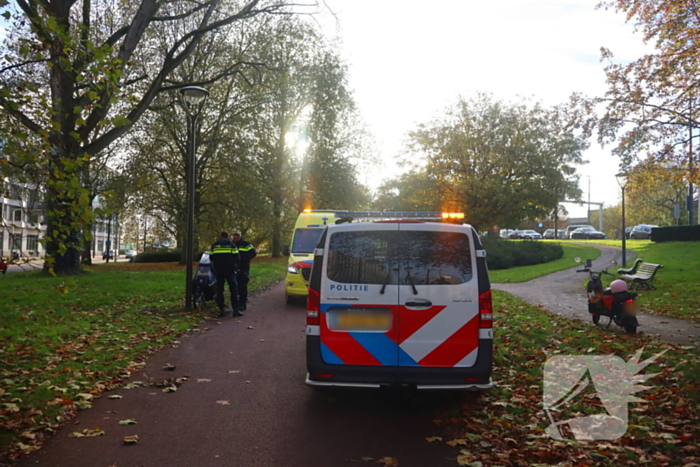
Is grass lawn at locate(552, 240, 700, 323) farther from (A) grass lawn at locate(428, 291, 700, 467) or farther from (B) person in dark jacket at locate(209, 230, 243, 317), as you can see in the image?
(B) person in dark jacket at locate(209, 230, 243, 317)

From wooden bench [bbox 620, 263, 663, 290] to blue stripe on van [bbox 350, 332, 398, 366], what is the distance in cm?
1401

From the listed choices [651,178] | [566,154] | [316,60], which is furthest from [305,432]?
[566,154]

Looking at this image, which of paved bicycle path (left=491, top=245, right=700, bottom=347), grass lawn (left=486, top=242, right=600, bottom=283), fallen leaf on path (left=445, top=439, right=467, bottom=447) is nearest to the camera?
fallen leaf on path (left=445, top=439, right=467, bottom=447)

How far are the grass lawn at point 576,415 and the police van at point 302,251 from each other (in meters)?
A: 6.07

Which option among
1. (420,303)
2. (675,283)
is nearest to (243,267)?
(420,303)

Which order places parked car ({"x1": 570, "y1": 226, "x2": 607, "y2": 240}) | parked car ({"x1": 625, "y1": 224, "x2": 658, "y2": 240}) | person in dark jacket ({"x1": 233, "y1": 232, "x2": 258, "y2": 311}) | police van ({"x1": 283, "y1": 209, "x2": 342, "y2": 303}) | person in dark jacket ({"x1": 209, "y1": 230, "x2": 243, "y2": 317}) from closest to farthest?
person in dark jacket ({"x1": 209, "y1": 230, "x2": 243, "y2": 317}) < person in dark jacket ({"x1": 233, "y1": 232, "x2": 258, "y2": 311}) < police van ({"x1": 283, "y1": 209, "x2": 342, "y2": 303}) < parked car ({"x1": 625, "y1": 224, "x2": 658, "y2": 240}) < parked car ({"x1": 570, "y1": 226, "x2": 607, "y2": 240})

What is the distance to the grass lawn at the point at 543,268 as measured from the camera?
2317 cm

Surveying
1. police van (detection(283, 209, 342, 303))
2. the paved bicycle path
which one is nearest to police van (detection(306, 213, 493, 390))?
the paved bicycle path

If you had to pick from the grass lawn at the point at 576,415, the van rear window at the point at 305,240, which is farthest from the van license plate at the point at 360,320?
the van rear window at the point at 305,240

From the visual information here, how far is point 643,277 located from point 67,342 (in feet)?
50.8

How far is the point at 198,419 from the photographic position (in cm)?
520

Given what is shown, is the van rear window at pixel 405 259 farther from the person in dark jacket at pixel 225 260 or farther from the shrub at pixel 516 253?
the shrub at pixel 516 253

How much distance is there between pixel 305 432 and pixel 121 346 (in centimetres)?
473

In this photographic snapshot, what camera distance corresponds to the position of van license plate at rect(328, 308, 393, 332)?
532 cm
